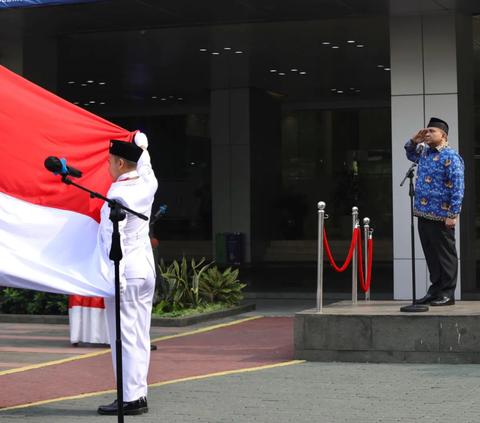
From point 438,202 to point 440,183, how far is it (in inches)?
7.8

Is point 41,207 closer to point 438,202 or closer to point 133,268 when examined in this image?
point 133,268

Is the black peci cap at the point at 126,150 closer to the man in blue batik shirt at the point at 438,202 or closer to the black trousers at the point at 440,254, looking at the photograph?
the man in blue batik shirt at the point at 438,202

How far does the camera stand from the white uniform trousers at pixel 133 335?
695 centimetres

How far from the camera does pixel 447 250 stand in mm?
9828

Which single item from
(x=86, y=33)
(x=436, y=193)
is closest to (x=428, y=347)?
(x=436, y=193)

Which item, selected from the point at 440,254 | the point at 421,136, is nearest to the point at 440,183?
the point at 421,136

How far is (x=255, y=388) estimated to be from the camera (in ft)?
26.1

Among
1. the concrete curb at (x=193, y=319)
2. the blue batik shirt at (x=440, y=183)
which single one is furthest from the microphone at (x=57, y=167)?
the concrete curb at (x=193, y=319)

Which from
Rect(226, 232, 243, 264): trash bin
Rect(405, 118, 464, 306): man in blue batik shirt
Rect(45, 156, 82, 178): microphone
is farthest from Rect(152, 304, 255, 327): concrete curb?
Rect(226, 232, 243, 264): trash bin

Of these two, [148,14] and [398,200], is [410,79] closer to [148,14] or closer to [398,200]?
[398,200]

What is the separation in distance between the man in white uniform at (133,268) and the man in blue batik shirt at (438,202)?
3.46 metres

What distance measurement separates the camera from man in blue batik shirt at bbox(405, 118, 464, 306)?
9539 mm

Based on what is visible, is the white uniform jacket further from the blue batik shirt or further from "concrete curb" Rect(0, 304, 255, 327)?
"concrete curb" Rect(0, 304, 255, 327)

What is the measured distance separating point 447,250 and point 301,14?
7.39 meters
